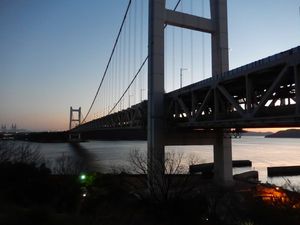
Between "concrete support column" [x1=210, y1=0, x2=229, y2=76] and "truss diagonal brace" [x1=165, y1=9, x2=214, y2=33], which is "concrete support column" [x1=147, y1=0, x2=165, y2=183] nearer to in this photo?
"truss diagonal brace" [x1=165, y1=9, x2=214, y2=33]

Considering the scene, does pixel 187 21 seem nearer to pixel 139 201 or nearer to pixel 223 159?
pixel 223 159

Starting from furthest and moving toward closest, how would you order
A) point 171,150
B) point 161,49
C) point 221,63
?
point 171,150, point 161,49, point 221,63

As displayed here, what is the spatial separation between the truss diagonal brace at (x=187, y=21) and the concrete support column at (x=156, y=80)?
0.45 m

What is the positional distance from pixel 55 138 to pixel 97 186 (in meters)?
119

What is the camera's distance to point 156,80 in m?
19.9

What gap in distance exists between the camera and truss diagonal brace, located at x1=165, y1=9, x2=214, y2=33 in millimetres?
20047

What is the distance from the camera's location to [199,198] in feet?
53.6

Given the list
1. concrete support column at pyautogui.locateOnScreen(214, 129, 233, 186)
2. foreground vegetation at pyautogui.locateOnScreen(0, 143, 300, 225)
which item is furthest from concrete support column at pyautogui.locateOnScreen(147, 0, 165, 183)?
concrete support column at pyautogui.locateOnScreen(214, 129, 233, 186)

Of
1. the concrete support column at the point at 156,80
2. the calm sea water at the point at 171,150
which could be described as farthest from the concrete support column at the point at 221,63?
the calm sea water at the point at 171,150

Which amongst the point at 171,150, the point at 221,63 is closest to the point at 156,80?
the point at 221,63

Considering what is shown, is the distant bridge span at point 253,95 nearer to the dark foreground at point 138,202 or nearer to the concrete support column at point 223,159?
the concrete support column at point 223,159

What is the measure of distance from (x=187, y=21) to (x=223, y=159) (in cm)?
855

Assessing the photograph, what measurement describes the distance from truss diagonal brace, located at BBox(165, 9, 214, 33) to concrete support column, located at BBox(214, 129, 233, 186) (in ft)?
21.0

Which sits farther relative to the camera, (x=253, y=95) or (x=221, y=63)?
(x=221, y=63)
